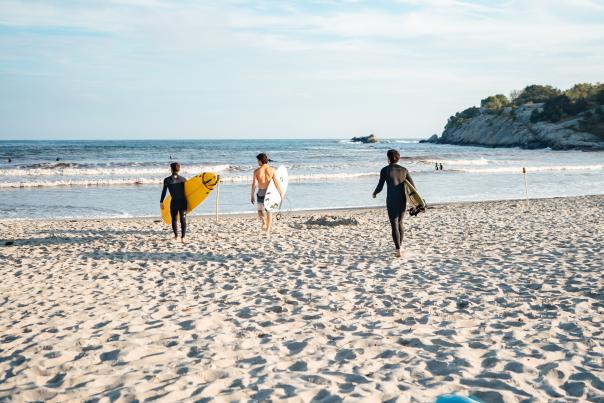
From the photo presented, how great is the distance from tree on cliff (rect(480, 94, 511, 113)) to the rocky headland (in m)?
4.73

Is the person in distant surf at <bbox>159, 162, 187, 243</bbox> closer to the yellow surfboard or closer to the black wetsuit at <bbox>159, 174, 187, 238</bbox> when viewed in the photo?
the black wetsuit at <bbox>159, 174, 187, 238</bbox>

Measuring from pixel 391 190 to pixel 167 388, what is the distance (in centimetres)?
537

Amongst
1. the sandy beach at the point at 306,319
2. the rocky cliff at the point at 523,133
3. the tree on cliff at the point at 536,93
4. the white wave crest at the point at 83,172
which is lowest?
the sandy beach at the point at 306,319

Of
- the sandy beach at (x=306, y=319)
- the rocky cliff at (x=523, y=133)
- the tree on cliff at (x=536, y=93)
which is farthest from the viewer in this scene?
the tree on cliff at (x=536, y=93)

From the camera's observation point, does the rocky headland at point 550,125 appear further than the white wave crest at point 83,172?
Yes

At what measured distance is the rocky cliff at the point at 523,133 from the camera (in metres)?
66.2

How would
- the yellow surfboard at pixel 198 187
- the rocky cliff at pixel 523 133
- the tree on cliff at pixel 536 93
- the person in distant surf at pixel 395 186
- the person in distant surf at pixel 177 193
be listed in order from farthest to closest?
the tree on cliff at pixel 536 93 < the rocky cliff at pixel 523 133 < the yellow surfboard at pixel 198 187 < the person in distant surf at pixel 177 193 < the person in distant surf at pixel 395 186

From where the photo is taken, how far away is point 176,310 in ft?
19.5

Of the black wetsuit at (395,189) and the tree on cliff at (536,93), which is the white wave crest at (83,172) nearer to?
the black wetsuit at (395,189)

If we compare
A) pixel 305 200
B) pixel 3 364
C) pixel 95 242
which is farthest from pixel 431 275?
pixel 305 200

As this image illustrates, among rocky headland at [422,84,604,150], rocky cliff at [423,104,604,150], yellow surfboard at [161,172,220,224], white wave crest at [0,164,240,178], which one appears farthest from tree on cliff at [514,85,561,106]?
yellow surfboard at [161,172,220,224]

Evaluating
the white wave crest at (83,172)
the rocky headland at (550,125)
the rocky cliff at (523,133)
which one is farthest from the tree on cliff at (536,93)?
the white wave crest at (83,172)

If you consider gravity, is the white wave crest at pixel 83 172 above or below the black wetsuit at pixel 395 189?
below

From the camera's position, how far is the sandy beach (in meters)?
3.91
